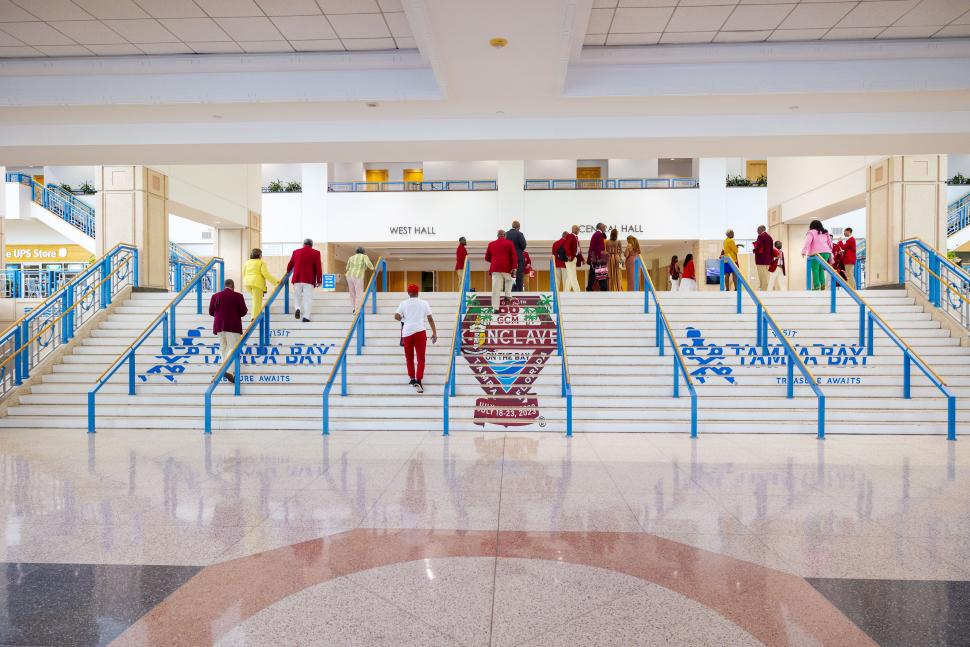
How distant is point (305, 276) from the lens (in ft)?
36.0

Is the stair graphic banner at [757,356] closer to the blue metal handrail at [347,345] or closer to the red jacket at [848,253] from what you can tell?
the blue metal handrail at [347,345]

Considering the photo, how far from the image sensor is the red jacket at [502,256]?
11.0 metres

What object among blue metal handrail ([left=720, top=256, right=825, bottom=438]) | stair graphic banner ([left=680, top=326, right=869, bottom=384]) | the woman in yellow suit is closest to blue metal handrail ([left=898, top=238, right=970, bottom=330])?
stair graphic banner ([left=680, top=326, right=869, bottom=384])

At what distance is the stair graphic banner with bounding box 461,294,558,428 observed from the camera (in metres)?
8.17

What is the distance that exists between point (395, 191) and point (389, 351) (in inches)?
635

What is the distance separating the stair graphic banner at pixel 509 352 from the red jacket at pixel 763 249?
185 inches

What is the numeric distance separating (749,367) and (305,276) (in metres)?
7.01

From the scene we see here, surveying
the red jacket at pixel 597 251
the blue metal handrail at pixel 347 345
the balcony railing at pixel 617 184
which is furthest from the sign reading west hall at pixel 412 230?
the blue metal handrail at pixel 347 345

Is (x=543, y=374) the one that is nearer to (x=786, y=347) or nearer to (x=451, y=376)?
(x=451, y=376)

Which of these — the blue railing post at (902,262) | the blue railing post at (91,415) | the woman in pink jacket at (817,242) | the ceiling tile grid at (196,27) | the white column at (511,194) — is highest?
the white column at (511,194)

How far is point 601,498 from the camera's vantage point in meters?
4.62

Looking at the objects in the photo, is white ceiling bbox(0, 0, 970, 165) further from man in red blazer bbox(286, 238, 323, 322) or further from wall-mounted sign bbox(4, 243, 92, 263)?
wall-mounted sign bbox(4, 243, 92, 263)

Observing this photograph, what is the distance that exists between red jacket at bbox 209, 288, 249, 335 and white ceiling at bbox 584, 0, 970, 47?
583 centimetres

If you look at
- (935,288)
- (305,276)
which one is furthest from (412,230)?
(935,288)
